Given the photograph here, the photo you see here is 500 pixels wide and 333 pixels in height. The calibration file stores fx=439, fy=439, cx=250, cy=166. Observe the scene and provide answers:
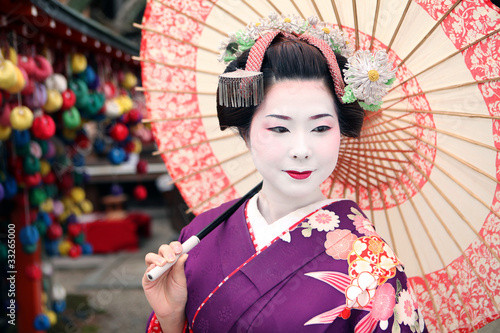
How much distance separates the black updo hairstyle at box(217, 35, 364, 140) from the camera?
1.50 metres

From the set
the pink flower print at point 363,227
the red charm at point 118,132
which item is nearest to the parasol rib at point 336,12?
the pink flower print at point 363,227

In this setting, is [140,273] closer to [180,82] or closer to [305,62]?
[180,82]

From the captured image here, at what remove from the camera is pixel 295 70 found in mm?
1493

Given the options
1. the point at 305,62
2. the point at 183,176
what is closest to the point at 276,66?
the point at 305,62

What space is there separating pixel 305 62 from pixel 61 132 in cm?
339

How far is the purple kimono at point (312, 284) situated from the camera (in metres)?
1.37

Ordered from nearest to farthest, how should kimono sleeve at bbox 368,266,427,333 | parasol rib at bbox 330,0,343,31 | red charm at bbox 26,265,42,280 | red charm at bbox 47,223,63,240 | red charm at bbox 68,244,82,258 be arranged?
kimono sleeve at bbox 368,266,427,333, parasol rib at bbox 330,0,343,31, red charm at bbox 26,265,42,280, red charm at bbox 47,223,63,240, red charm at bbox 68,244,82,258

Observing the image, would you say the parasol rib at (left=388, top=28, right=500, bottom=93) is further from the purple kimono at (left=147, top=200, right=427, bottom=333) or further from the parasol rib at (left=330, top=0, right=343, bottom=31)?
the purple kimono at (left=147, top=200, right=427, bottom=333)

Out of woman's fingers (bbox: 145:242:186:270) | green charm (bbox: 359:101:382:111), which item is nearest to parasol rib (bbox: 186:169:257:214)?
woman's fingers (bbox: 145:242:186:270)

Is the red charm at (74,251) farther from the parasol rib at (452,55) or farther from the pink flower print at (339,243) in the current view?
the parasol rib at (452,55)

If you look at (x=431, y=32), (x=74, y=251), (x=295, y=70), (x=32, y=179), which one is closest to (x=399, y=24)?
(x=431, y=32)

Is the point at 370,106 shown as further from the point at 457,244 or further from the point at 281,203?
the point at 457,244

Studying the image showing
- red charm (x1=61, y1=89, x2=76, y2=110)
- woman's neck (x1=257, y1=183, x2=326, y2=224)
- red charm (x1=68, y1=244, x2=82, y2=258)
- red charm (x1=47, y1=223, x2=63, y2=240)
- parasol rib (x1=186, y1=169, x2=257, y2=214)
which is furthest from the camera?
red charm (x1=68, y1=244, x2=82, y2=258)

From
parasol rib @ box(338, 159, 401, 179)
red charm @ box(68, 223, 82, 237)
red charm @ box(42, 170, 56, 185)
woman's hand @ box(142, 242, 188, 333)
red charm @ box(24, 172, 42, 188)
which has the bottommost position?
red charm @ box(68, 223, 82, 237)
